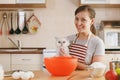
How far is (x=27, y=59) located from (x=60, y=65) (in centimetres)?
188

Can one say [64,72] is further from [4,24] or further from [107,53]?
[4,24]

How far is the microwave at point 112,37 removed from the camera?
375cm

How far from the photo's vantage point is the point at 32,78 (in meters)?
1.69

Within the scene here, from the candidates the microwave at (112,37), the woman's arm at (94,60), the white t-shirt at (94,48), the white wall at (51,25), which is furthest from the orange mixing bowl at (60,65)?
the white wall at (51,25)

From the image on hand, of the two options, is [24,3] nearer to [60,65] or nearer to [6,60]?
[6,60]

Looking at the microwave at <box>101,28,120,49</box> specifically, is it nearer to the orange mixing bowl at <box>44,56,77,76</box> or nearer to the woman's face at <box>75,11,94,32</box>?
the woman's face at <box>75,11,94,32</box>

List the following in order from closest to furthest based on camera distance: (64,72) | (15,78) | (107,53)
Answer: (15,78)
(64,72)
(107,53)

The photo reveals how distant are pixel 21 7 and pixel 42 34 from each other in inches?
20.6

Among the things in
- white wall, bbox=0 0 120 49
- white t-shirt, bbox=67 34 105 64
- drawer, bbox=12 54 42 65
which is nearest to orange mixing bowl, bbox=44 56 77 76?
white t-shirt, bbox=67 34 105 64

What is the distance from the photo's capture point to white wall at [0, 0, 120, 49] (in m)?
4.17

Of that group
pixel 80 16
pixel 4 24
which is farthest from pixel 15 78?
pixel 4 24

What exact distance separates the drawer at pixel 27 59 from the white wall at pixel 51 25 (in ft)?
1.88

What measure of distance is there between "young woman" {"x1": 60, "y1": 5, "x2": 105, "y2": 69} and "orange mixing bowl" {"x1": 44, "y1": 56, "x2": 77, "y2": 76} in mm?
299

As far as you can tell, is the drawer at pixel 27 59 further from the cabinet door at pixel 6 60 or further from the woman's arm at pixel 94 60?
the woman's arm at pixel 94 60
